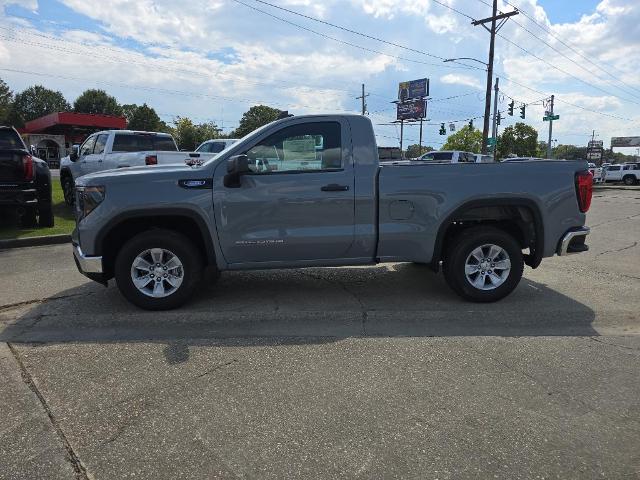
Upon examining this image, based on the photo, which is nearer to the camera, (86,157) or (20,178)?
(20,178)

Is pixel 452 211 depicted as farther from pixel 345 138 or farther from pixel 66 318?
pixel 66 318

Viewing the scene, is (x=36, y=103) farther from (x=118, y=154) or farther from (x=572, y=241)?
(x=572, y=241)

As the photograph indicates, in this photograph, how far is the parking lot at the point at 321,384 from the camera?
2725 millimetres

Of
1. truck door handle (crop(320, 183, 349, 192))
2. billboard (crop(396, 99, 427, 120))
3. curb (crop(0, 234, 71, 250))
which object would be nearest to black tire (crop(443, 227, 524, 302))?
truck door handle (crop(320, 183, 349, 192))

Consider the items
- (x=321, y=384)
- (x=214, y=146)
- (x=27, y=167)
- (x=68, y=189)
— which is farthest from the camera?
(x=214, y=146)

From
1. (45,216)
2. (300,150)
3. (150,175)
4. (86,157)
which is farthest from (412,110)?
(150,175)

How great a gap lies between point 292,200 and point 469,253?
1.93 m

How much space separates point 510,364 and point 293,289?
2776 mm

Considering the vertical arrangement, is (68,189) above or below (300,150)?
below

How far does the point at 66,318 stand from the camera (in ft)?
16.5

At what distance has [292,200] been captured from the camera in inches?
201

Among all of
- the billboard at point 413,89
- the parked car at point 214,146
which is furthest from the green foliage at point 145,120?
the parked car at point 214,146

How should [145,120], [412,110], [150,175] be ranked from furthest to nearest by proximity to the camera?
[145,120], [412,110], [150,175]

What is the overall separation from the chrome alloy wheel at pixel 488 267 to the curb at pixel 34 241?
7165mm
